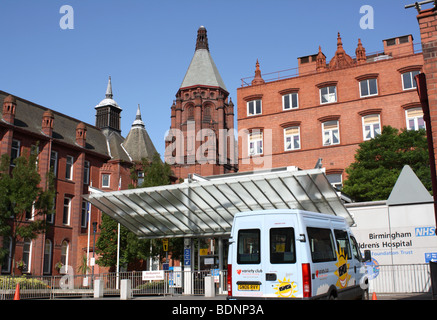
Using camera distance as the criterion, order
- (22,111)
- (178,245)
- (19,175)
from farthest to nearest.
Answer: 1. (22,111)
2. (178,245)
3. (19,175)

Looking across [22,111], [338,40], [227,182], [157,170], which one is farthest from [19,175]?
[338,40]

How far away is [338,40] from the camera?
4691 centimetres

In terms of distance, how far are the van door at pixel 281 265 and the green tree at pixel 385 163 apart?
2049cm

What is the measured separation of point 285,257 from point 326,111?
30.0 metres

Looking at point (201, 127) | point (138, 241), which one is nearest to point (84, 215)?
point (138, 241)

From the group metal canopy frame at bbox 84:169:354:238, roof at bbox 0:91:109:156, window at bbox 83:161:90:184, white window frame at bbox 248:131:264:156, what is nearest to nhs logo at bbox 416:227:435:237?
metal canopy frame at bbox 84:169:354:238

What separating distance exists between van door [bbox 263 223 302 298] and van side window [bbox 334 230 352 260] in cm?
210

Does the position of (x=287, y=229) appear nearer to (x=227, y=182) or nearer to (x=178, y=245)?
(x=227, y=182)

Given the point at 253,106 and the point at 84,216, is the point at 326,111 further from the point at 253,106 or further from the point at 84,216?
the point at 84,216

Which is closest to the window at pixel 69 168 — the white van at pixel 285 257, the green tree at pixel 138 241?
the green tree at pixel 138 241

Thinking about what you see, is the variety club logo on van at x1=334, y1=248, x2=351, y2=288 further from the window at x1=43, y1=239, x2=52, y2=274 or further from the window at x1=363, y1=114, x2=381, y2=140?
the window at x1=43, y1=239, x2=52, y2=274

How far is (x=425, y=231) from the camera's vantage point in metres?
20.2
